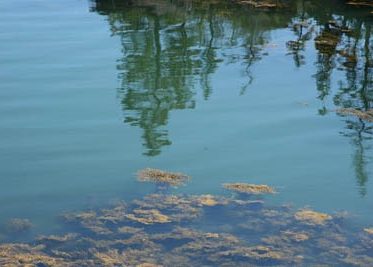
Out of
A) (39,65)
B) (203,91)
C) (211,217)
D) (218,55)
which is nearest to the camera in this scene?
(211,217)

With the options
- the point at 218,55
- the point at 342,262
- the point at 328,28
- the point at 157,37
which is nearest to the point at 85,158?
the point at 342,262

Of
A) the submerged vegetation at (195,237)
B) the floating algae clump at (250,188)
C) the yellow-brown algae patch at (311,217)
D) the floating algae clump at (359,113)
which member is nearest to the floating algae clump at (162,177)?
the submerged vegetation at (195,237)

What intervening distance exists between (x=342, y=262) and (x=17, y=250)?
2.12 metres

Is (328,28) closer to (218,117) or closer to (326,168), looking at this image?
(218,117)

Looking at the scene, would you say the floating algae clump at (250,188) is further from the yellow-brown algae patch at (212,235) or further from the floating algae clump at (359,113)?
the floating algae clump at (359,113)

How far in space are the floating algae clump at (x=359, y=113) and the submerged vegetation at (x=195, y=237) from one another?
2.31 metres

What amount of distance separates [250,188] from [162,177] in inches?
28.7

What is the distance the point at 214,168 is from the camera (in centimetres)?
587

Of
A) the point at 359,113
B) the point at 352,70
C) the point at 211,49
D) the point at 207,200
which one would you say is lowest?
the point at 207,200

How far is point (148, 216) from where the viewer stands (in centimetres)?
502

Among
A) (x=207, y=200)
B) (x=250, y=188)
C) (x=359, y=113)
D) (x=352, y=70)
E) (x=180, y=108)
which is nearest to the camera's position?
(x=207, y=200)

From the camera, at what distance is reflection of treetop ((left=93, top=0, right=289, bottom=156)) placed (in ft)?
24.6

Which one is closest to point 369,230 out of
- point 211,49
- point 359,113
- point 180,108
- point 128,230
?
point 128,230

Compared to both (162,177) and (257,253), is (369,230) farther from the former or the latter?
(162,177)
